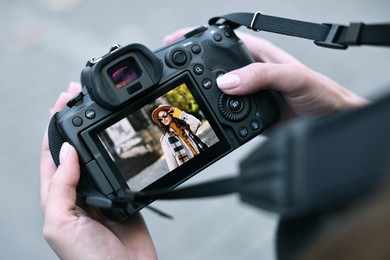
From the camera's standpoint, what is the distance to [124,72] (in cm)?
109

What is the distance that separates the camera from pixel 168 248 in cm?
197

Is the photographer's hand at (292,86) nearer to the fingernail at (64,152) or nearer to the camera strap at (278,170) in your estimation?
the camera strap at (278,170)

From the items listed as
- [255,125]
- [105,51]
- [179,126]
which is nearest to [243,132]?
[255,125]

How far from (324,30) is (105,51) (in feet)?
5.61

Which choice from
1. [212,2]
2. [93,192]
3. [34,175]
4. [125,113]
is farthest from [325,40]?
[212,2]

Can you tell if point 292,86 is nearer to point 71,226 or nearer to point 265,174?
point 71,226

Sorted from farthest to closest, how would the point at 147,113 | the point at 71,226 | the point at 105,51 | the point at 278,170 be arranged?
1. the point at 105,51
2. the point at 147,113
3. the point at 71,226
4. the point at 278,170

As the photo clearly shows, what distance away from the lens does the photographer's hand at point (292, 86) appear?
1124 mm

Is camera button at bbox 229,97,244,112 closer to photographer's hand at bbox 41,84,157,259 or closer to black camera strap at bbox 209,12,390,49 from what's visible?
black camera strap at bbox 209,12,390,49

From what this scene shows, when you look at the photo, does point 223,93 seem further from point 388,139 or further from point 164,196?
point 388,139

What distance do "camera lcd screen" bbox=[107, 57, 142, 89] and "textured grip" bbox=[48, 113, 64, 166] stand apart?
5.7 inches

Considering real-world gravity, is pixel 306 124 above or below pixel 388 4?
above

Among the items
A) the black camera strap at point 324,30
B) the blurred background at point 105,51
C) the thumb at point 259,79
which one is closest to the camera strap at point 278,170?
the black camera strap at point 324,30

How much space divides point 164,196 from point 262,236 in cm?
114
